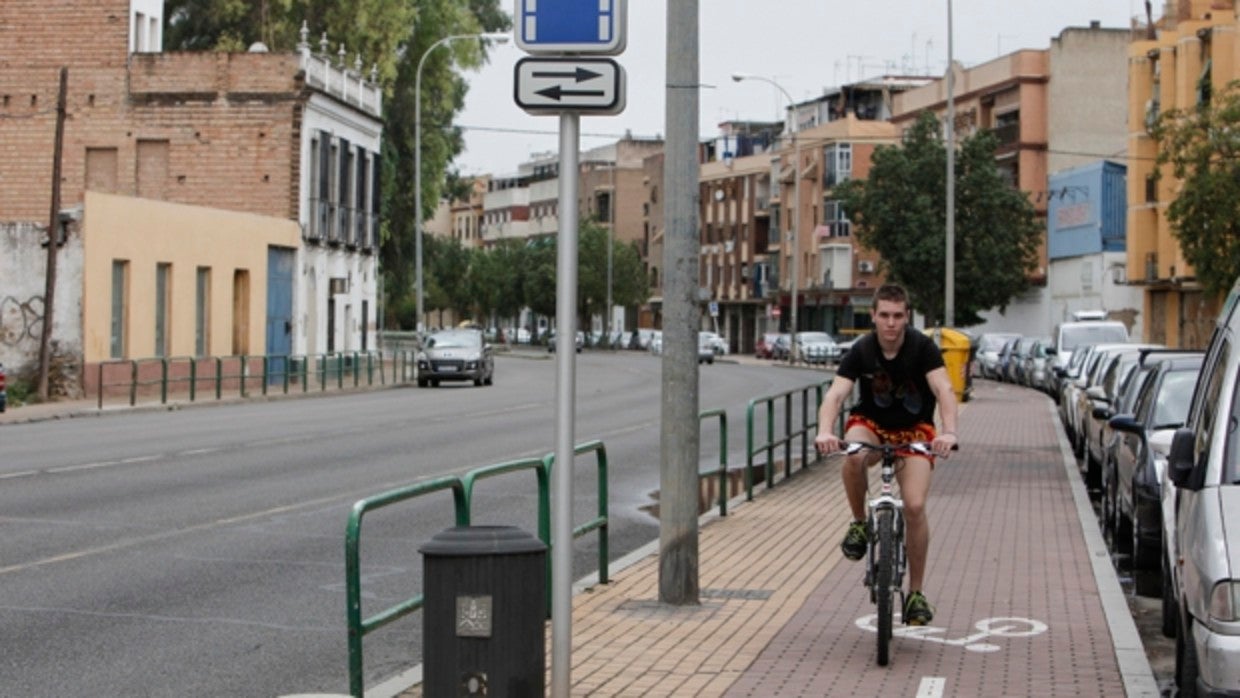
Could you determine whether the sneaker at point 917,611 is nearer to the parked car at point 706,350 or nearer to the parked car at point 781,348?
the parked car at point 706,350

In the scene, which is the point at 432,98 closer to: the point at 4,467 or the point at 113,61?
the point at 113,61

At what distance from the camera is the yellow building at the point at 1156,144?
205 ft

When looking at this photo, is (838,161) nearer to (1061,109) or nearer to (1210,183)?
(1061,109)

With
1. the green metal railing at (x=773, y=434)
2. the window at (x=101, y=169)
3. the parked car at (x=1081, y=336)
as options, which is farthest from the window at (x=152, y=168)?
the green metal railing at (x=773, y=434)

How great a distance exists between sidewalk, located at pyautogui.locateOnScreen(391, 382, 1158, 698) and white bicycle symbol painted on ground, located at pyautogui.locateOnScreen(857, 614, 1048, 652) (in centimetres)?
1

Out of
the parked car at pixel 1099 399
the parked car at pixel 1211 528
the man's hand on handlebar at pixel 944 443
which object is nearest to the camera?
the parked car at pixel 1211 528

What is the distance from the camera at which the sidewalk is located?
392 inches

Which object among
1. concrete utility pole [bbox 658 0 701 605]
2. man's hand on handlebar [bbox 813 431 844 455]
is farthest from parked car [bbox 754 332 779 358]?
man's hand on handlebar [bbox 813 431 844 455]

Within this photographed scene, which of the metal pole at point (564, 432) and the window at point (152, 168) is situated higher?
the window at point (152, 168)

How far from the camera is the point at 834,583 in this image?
13758 millimetres

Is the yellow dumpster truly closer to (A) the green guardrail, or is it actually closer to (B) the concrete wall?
(B) the concrete wall

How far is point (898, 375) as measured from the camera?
11.1 metres

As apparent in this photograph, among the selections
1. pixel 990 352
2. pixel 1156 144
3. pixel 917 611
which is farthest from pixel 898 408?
pixel 990 352

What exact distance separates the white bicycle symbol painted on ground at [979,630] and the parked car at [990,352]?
5758 centimetres
